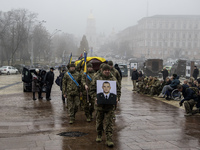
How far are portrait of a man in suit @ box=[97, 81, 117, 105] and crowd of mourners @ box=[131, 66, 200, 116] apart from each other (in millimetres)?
4386

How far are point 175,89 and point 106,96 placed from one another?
8.66m

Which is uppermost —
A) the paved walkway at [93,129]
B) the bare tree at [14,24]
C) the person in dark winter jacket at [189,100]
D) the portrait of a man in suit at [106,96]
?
the bare tree at [14,24]

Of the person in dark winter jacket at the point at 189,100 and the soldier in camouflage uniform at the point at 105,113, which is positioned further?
the person in dark winter jacket at the point at 189,100

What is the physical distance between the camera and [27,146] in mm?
5648

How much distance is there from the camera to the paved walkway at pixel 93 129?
579cm

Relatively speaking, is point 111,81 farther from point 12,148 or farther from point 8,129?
point 8,129

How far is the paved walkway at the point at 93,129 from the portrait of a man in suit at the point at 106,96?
3.03 feet

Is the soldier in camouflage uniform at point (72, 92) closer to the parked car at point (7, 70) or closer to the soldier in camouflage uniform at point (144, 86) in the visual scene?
the soldier in camouflage uniform at point (144, 86)

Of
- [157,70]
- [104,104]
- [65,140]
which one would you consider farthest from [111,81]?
[157,70]

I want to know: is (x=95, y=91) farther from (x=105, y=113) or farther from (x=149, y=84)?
(x=149, y=84)

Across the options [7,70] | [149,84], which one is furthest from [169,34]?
[149,84]

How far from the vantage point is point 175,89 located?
13648 millimetres

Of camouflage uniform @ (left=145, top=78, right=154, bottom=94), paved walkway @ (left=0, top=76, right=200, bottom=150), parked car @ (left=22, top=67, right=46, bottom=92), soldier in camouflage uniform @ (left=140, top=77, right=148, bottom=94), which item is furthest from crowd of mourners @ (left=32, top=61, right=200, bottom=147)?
parked car @ (left=22, top=67, right=46, bottom=92)

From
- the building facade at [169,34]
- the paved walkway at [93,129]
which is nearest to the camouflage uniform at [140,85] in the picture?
the paved walkway at [93,129]
